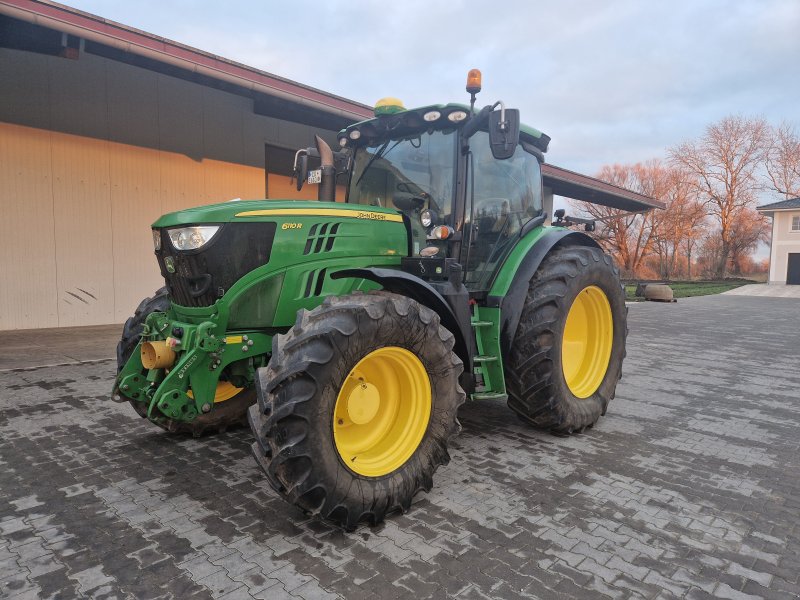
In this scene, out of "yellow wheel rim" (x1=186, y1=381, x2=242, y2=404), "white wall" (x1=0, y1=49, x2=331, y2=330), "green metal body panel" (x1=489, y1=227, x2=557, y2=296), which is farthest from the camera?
"white wall" (x1=0, y1=49, x2=331, y2=330)

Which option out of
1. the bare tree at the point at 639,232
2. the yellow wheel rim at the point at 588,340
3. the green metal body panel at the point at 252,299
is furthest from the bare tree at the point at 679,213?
the green metal body panel at the point at 252,299

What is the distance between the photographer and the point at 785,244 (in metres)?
34.1

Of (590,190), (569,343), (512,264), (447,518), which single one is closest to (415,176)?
(512,264)

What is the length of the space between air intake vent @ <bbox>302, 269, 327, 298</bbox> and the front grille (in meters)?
0.26

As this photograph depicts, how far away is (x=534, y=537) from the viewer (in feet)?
8.15

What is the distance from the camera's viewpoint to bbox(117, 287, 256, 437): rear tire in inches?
138

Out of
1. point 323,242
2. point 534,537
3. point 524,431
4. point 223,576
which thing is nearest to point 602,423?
point 524,431

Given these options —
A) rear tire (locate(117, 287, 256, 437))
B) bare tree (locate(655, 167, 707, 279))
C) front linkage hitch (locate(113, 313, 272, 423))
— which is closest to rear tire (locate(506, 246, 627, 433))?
front linkage hitch (locate(113, 313, 272, 423))

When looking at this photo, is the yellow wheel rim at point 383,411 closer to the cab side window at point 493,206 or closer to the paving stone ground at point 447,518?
the paving stone ground at point 447,518

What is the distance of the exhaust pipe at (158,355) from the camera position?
290 cm

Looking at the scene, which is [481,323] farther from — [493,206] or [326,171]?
[326,171]

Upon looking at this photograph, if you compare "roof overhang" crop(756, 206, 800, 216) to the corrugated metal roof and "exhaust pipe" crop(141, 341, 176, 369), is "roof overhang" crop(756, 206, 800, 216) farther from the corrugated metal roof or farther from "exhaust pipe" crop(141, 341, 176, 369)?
"exhaust pipe" crop(141, 341, 176, 369)

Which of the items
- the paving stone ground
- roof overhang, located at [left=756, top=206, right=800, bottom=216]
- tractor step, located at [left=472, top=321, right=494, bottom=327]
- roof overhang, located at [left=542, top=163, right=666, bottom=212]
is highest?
roof overhang, located at [left=756, top=206, right=800, bottom=216]

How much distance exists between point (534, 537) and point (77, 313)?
8.81 metres
